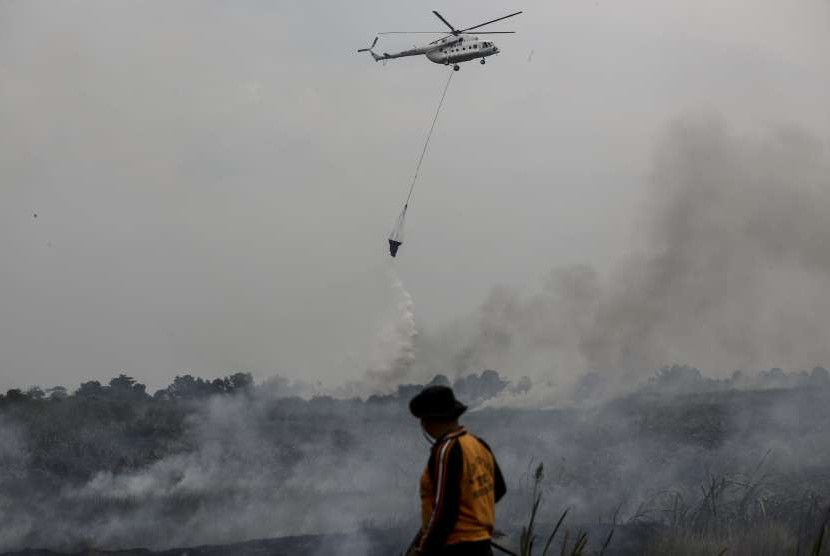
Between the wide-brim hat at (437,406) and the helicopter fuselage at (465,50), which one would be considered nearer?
the wide-brim hat at (437,406)

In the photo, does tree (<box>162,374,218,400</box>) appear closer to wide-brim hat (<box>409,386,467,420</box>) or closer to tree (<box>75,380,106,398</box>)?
tree (<box>75,380,106,398</box>)

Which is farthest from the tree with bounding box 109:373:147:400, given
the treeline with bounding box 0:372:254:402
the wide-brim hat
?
the wide-brim hat

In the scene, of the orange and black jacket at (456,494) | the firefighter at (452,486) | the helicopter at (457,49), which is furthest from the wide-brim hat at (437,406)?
the helicopter at (457,49)

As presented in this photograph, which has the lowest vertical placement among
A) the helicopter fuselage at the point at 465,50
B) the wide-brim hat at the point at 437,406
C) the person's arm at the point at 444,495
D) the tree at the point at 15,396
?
the person's arm at the point at 444,495

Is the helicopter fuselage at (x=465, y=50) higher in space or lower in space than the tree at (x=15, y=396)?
higher

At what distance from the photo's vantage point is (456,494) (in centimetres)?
704

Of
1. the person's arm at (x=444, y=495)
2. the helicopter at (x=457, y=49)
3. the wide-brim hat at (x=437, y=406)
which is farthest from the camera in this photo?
the helicopter at (x=457, y=49)

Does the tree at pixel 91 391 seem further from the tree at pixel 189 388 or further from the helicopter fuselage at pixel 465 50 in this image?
the helicopter fuselage at pixel 465 50

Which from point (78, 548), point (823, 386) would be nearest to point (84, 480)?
point (78, 548)

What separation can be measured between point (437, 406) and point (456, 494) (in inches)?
25.2

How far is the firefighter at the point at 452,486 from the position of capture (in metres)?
7.04

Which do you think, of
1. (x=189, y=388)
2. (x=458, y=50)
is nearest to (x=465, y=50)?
(x=458, y=50)

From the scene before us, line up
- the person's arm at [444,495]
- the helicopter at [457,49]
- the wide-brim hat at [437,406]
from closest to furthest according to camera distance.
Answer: the person's arm at [444,495], the wide-brim hat at [437,406], the helicopter at [457,49]

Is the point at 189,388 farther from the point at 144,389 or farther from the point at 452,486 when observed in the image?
the point at 452,486
